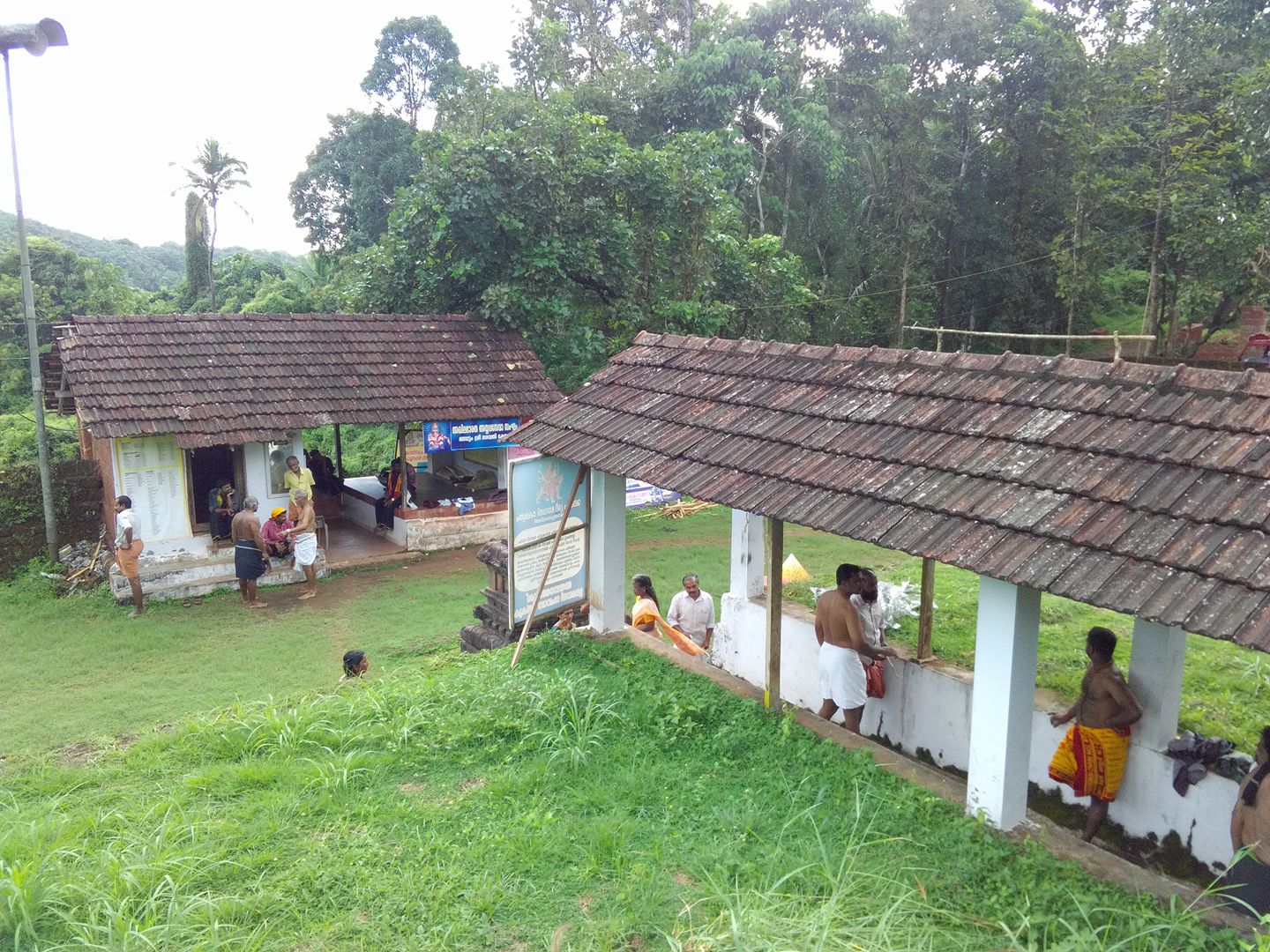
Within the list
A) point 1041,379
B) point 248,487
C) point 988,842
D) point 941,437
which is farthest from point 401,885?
point 248,487

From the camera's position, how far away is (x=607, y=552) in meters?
8.61

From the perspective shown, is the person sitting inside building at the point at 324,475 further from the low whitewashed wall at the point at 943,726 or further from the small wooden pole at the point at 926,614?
the small wooden pole at the point at 926,614

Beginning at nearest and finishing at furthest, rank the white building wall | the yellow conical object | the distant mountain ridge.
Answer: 1. the yellow conical object
2. the white building wall
3. the distant mountain ridge

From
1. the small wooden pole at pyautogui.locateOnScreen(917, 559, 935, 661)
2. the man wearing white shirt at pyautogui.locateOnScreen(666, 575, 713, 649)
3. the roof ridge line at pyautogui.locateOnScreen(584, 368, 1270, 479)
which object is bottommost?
the man wearing white shirt at pyautogui.locateOnScreen(666, 575, 713, 649)

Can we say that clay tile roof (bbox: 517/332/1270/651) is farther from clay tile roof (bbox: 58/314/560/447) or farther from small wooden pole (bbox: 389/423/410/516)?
small wooden pole (bbox: 389/423/410/516)

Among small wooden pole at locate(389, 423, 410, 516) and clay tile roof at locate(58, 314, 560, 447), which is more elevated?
clay tile roof at locate(58, 314, 560, 447)

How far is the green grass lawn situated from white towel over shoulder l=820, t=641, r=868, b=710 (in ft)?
2.69

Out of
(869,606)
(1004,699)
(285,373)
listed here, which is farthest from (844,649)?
(285,373)

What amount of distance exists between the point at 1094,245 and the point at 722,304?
462 inches

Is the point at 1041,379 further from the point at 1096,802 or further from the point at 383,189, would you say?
the point at 383,189

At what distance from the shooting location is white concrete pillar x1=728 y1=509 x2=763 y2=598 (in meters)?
9.32

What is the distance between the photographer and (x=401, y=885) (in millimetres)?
4832

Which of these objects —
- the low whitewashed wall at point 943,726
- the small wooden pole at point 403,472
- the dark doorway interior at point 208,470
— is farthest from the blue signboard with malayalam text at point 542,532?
the dark doorway interior at point 208,470

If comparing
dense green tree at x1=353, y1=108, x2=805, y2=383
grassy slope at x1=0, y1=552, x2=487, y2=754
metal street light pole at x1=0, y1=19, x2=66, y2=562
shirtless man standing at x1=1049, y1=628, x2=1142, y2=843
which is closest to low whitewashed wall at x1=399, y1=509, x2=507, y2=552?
grassy slope at x1=0, y1=552, x2=487, y2=754
